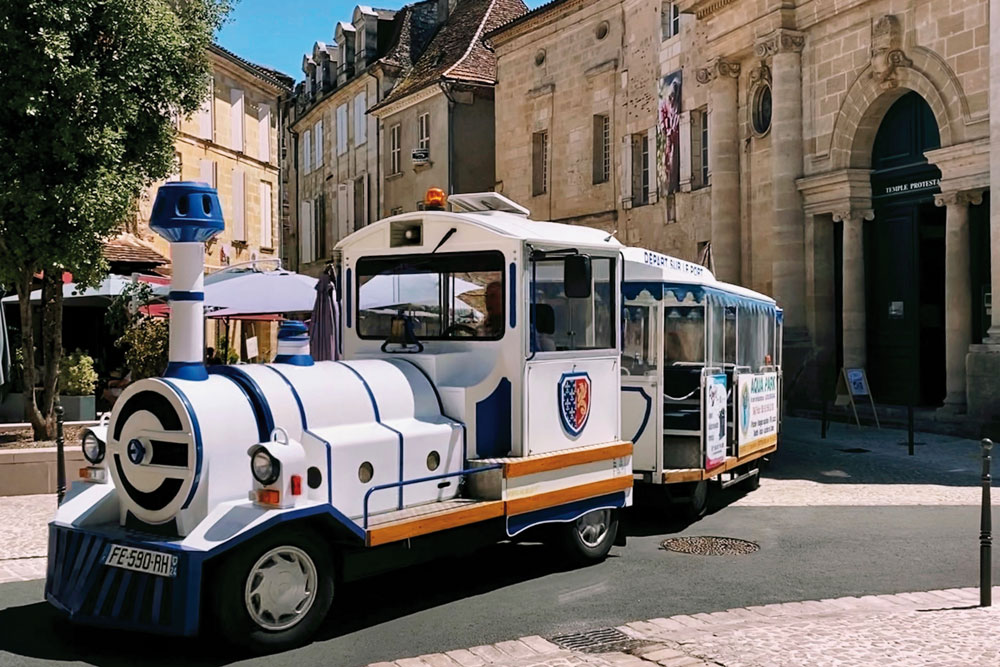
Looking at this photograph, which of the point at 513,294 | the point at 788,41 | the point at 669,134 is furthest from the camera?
the point at 669,134

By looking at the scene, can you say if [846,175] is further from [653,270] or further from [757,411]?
[653,270]

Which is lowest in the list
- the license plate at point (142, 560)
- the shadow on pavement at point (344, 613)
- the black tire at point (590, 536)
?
the shadow on pavement at point (344, 613)

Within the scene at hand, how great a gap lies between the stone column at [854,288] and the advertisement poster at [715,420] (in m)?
10.3

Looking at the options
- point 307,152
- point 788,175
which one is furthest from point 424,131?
point 788,175

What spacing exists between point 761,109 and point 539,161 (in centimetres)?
989

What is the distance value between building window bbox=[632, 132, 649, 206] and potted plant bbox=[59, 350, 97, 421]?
16.2 m

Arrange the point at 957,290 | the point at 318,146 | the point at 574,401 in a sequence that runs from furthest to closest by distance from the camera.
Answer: the point at 318,146
the point at 957,290
the point at 574,401

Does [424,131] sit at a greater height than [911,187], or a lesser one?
greater

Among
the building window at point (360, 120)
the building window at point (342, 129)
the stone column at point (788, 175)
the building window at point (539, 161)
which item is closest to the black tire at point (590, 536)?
the stone column at point (788, 175)

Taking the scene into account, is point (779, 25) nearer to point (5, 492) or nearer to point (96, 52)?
point (96, 52)

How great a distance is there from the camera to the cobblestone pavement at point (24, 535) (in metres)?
7.88

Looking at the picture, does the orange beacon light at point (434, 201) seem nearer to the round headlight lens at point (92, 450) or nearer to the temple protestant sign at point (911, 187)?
the round headlight lens at point (92, 450)

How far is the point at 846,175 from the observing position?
1948 cm

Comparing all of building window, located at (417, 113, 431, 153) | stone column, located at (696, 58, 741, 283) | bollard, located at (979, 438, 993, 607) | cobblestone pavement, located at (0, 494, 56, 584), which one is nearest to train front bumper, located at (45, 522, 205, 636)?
cobblestone pavement, located at (0, 494, 56, 584)
